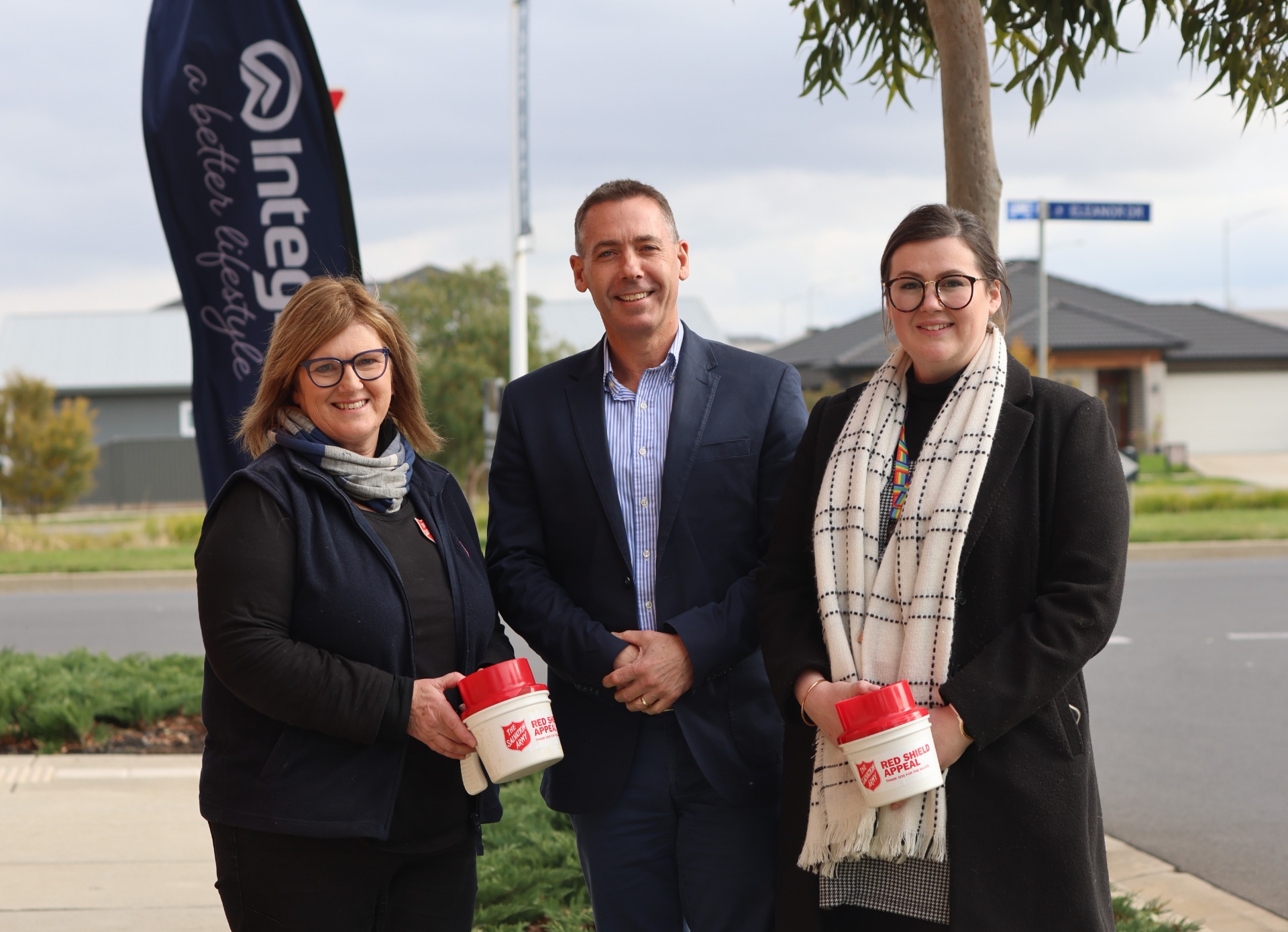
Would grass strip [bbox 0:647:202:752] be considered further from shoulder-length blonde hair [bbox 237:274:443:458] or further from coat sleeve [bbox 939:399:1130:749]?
coat sleeve [bbox 939:399:1130:749]

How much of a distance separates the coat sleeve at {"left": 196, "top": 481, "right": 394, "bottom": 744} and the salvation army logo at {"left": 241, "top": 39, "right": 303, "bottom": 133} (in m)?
3.28

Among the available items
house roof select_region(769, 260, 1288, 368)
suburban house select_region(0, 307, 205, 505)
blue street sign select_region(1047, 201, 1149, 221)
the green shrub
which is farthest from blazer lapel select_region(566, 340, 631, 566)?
house roof select_region(769, 260, 1288, 368)

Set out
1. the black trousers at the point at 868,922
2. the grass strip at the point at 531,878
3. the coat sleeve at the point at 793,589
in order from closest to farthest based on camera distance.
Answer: the black trousers at the point at 868,922 < the coat sleeve at the point at 793,589 < the grass strip at the point at 531,878

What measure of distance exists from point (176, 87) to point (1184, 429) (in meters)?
38.5

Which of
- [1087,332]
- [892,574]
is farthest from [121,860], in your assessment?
[1087,332]

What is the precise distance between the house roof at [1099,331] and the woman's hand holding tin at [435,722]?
31007mm

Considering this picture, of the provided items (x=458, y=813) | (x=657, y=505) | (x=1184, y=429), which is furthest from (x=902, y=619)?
(x=1184, y=429)

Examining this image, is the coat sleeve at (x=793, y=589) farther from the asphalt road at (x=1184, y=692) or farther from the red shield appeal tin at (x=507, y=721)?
the asphalt road at (x=1184, y=692)

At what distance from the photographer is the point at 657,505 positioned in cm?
284

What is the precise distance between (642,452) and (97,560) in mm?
13305

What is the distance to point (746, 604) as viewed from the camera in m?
2.71

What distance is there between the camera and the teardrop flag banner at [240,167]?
504cm

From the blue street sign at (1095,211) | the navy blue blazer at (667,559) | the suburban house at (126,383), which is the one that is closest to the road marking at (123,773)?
the navy blue blazer at (667,559)

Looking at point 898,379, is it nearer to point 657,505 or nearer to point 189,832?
point 657,505
